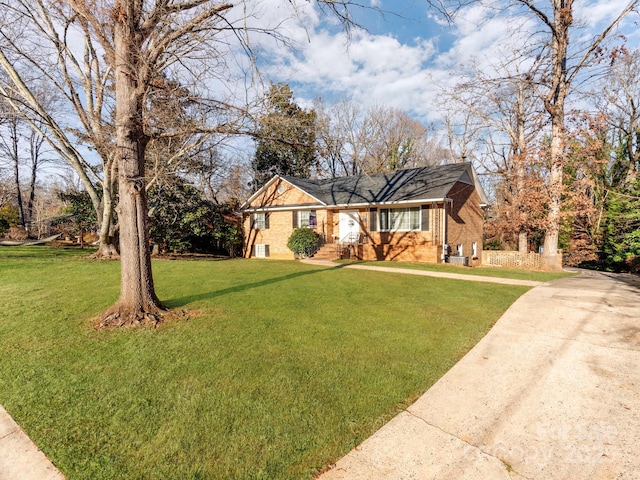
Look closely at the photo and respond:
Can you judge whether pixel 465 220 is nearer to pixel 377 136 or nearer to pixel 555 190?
pixel 555 190

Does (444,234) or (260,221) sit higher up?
(260,221)

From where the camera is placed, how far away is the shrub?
57.8ft

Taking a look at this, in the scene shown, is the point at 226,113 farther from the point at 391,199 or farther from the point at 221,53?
the point at 391,199

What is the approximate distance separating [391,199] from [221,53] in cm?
1211

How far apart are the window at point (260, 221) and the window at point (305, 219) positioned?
88.9 inches

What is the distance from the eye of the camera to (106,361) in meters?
4.04

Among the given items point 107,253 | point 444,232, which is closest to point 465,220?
point 444,232

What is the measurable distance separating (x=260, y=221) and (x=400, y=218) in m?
9.04

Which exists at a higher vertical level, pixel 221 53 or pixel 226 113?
pixel 221 53

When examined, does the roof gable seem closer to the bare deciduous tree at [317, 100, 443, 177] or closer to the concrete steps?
the concrete steps

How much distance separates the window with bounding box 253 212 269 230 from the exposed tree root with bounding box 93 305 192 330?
15033mm

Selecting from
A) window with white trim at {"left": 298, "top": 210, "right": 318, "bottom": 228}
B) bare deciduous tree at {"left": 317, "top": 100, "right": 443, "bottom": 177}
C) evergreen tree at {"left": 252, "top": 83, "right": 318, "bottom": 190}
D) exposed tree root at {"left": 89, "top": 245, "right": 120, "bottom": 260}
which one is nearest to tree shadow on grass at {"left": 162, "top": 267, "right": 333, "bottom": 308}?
evergreen tree at {"left": 252, "top": 83, "right": 318, "bottom": 190}

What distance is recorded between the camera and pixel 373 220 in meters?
17.5

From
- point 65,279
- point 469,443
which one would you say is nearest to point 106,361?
point 469,443
